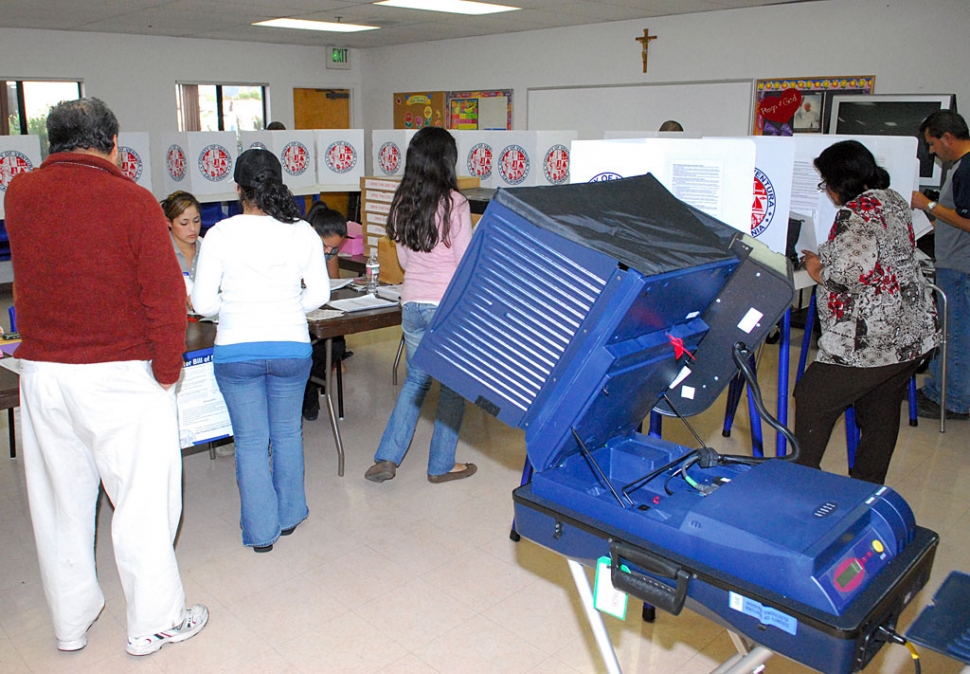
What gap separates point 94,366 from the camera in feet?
6.16

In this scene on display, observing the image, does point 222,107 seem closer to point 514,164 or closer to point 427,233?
point 514,164

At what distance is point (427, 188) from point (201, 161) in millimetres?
3856

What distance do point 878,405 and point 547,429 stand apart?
1768 millimetres

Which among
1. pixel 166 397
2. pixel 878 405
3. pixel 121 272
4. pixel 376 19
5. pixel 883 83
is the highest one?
pixel 376 19

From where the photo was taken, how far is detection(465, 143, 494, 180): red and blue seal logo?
5.19 meters

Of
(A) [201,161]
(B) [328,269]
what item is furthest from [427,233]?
(A) [201,161]

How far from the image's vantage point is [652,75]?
25.6 ft

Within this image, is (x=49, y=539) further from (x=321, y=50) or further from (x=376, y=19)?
(x=321, y=50)

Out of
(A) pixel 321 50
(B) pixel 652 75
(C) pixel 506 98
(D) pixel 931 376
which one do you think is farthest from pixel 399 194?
(A) pixel 321 50

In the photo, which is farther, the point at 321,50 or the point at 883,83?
the point at 321,50

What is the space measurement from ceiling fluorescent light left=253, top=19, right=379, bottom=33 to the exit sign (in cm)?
160

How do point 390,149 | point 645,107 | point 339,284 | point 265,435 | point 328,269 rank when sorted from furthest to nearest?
point 645,107 < point 390,149 < point 328,269 < point 339,284 < point 265,435

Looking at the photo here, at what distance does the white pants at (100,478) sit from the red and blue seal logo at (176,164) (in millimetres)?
4459

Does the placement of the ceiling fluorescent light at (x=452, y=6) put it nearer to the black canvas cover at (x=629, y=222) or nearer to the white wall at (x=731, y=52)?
the white wall at (x=731, y=52)
